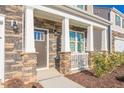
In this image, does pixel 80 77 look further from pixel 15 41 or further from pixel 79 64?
pixel 15 41

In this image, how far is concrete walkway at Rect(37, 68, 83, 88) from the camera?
8.56 m

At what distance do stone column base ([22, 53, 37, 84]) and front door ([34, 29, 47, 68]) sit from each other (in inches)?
108

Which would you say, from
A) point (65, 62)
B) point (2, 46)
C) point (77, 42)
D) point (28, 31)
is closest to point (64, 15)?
point (65, 62)

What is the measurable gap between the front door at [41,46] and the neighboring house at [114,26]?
7.75 meters

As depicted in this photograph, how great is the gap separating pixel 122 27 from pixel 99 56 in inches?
471

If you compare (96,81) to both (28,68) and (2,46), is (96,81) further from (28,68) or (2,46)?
(2,46)

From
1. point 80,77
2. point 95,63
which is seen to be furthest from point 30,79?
point 95,63

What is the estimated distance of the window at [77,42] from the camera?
14445 mm

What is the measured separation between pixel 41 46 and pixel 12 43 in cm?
346

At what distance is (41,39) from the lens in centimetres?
1134

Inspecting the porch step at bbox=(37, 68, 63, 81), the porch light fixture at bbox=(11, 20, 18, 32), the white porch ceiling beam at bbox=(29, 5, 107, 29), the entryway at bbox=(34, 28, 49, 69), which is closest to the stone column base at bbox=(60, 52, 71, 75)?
the porch step at bbox=(37, 68, 63, 81)

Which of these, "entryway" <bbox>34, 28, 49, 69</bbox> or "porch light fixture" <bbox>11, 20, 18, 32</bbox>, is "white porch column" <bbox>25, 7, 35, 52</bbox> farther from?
"entryway" <bbox>34, 28, 49, 69</bbox>

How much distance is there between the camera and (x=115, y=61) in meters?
12.1

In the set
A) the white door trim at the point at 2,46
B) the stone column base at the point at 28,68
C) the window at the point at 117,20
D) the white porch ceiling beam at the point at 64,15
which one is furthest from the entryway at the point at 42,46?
the window at the point at 117,20
